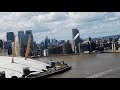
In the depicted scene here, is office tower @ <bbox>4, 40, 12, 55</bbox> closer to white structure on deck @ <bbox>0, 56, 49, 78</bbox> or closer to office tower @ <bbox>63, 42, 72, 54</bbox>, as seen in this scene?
white structure on deck @ <bbox>0, 56, 49, 78</bbox>

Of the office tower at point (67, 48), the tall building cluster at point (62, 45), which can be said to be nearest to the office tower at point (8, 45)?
the tall building cluster at point (62, 45)

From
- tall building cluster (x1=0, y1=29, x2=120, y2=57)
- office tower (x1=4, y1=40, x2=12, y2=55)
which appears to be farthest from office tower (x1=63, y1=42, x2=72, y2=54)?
office tower (x1=4, y1=40, x2=12, y2=55)

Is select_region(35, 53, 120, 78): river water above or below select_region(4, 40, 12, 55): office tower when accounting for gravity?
below

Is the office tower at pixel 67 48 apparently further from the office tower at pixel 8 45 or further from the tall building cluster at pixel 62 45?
the office tower at pixel 8 45
